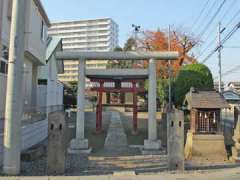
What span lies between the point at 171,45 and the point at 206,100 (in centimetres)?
2659

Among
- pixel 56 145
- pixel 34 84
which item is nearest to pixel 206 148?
pixel 56 145

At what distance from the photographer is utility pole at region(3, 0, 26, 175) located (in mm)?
8930

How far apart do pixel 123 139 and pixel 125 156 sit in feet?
14.3

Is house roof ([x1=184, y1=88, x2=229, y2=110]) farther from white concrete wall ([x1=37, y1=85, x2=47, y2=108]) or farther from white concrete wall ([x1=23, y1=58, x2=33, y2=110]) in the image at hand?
white concrete wall ([x1=37, y1=85, x2=47, y2=108])

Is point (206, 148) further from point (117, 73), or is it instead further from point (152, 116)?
point (117, 73)

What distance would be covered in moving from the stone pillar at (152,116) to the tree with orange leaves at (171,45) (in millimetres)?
22172

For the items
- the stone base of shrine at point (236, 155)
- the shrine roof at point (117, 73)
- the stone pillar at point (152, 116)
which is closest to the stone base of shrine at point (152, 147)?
the stone pillar at point (152, 116)

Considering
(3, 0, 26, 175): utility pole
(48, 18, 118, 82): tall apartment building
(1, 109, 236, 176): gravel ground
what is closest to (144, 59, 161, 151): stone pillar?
(1, 109, 236, 176): gravel ground

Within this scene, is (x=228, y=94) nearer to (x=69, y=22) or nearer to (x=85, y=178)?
(x=85, y=178)

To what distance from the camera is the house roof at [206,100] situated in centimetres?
1543

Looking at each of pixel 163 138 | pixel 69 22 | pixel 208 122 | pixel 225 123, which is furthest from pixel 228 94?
pixel 69 22

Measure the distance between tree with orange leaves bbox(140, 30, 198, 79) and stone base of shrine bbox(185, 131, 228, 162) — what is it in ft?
78.6

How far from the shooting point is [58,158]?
9617 millimetres

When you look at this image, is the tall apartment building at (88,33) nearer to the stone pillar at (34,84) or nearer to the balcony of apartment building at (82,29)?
the balcony of apartment building at (82,29)
